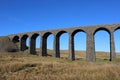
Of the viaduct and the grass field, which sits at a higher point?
the viaduct

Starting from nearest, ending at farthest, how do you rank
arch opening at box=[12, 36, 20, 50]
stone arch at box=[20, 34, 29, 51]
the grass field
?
the grass field < stone arch at box=[20, 34, 29, 51] < arch opening at box=[12, 36, 20, 50]

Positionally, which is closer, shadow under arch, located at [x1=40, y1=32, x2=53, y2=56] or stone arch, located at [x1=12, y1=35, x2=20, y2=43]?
shadow under arch, located at [x1=40, y1=32, x2=53, y2=56]

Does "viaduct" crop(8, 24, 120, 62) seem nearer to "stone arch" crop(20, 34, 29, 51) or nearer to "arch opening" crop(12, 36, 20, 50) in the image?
"stone arch" crop(20, 34, 29, 51)

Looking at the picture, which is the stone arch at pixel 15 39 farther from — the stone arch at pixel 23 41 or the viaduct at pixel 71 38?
the stone arch at pixel 23 41

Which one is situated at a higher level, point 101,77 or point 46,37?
point 46,37

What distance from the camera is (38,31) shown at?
58.3 metres

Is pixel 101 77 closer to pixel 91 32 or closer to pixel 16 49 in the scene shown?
pixel 91 32

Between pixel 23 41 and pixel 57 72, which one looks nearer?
pixel 57 72

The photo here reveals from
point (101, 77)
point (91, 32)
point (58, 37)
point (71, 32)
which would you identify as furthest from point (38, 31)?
point (101, 77)

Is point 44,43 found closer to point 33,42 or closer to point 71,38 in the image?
point 33,42

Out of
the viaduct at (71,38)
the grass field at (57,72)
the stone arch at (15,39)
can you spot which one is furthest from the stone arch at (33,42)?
the grass field at (57,72)

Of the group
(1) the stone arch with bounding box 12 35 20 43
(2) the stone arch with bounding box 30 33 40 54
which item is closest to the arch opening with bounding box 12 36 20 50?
(1) the stone arch with bounding box 12 35 20 43

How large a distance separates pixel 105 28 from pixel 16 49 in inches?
1160

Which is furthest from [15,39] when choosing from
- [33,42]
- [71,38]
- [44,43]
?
[71,38]
